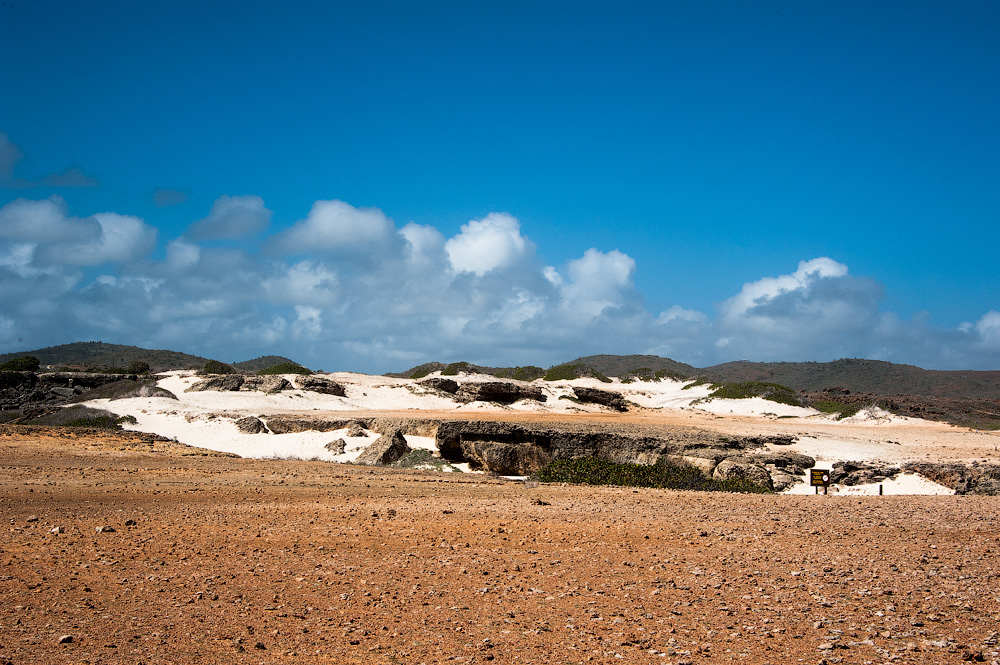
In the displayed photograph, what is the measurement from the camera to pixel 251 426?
23.7 metres

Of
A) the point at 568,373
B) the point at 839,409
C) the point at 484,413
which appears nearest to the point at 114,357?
the point at 568,373

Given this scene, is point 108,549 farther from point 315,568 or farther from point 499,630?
point 499,630

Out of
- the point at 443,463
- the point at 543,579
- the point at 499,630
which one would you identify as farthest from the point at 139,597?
the point at 443,463

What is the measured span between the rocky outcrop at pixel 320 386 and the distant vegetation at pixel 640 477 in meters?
22.2

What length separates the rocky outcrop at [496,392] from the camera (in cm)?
3819

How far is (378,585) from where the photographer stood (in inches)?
262

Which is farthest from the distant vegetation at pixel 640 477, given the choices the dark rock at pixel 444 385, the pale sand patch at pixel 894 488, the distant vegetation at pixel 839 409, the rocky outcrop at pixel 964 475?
the dark rock at pixel 444 385

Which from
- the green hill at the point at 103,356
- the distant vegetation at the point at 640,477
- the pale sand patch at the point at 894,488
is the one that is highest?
the green hill at the point at 103,356

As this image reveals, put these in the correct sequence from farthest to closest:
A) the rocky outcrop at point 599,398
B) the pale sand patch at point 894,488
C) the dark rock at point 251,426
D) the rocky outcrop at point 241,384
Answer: the rocky outcrop at point 599,398
the rocky outcrop at point 241,384
the dark rock at point 251,426
the pale sand patch at point 894,488

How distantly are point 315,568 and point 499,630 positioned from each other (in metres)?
2.54

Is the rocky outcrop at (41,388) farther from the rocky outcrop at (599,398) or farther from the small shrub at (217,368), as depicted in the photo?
the rocky outcrop at (599,398)

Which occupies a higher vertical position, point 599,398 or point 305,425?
point 599,398

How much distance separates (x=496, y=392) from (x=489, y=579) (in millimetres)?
31837

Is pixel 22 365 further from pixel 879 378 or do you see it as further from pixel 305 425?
pixel 879 378
